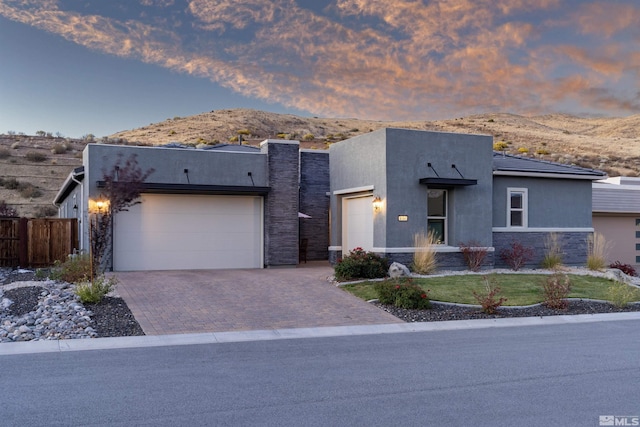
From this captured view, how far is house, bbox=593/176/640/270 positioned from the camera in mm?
23016

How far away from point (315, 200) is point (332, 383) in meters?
15.5

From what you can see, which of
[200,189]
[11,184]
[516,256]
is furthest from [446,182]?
[11,184]

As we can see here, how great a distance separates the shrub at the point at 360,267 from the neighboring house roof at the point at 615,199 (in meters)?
11.4

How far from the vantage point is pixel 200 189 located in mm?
18016

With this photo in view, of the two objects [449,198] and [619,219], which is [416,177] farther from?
[619,219]

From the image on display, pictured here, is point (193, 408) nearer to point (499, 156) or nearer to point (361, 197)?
point (361, 197)

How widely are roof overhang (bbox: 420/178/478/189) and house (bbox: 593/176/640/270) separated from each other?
8.07 metres

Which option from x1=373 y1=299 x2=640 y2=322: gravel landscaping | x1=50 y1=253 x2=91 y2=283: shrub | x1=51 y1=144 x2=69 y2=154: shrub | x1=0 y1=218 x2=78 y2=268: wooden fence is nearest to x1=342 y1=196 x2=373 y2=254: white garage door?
x1=373 y1=299 x2=640 y2=322: gravel landscaping

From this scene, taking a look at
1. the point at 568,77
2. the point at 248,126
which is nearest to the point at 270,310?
the point at 568,77

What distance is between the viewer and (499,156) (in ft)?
76.5

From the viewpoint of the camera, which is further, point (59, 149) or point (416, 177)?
point (59, 149)

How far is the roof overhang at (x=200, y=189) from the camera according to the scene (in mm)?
Result: 17484

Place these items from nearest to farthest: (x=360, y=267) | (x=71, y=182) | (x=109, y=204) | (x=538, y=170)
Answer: (x=109, y=204) < (x=360, y=267) < (x=538, y=170) < (x=71, y=182)

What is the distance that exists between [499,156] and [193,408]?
20.0 metres
